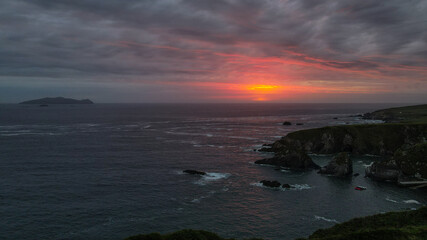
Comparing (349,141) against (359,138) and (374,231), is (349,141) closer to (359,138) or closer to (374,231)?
(359,138)

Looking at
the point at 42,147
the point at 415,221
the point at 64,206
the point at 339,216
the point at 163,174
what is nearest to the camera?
the point at 415,221

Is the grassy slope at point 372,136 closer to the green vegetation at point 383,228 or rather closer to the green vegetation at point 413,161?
the green vegetation at point 413,161

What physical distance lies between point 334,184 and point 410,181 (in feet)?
50.4

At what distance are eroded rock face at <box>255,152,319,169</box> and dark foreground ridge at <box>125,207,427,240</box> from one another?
3918 cm

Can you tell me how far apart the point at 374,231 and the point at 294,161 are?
50.2 meters

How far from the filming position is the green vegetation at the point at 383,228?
3136cm

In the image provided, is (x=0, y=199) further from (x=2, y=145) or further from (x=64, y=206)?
(x=2, y=145)

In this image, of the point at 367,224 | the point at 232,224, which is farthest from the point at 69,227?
the point at 367,224

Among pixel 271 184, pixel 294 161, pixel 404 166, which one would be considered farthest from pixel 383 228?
pixel 294 161

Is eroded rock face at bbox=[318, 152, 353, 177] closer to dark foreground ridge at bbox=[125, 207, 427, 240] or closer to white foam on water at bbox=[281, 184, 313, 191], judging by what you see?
white foam on water at bbox=[281, 184, 313, 191]

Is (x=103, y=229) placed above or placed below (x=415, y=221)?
below

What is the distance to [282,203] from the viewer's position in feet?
180

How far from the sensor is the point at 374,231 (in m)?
31.7

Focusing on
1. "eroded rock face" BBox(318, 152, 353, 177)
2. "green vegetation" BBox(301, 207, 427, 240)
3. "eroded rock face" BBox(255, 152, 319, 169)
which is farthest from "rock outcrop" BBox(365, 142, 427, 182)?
"green vegetation" BBox(301, 207, 427, 240)
